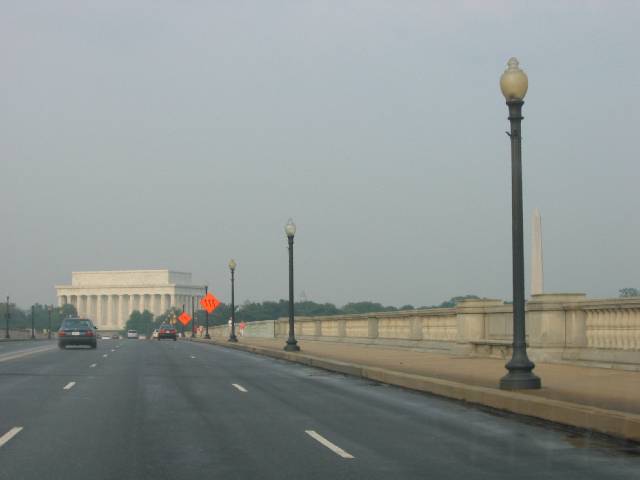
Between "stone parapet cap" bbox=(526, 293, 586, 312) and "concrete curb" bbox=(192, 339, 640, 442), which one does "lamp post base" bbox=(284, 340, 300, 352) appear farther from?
"stone parapet cap" bbox=(526, 293, 586, 312)

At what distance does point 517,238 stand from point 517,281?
0.78m

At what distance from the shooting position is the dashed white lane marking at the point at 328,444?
11430 mm

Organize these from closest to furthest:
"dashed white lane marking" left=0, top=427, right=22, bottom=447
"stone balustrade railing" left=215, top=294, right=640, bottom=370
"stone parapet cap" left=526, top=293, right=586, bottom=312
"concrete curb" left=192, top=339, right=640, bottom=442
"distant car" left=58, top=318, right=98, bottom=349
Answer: "dashed white lane marking" left=0, top=427, right=22, bottom=447
"concrete curb" left=192, top=339, right=640, bottom=442
"stone balustrade railing" left=215, top=294, right=640, bottom=370
"stone parapet cap" left=526, top=293, right=586, bottom=312
"distant car" left=58, top=318, right=98, bottom=349

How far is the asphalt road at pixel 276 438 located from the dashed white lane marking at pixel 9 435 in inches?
0.5

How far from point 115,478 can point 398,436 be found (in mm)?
4671

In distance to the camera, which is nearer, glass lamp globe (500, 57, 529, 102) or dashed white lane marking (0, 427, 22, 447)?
dashed white lane marking (0, 427, 22, 447)

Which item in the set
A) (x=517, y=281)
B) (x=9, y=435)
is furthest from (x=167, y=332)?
(x=9, y=435)

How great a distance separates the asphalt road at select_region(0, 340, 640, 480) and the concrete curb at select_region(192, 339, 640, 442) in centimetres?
31

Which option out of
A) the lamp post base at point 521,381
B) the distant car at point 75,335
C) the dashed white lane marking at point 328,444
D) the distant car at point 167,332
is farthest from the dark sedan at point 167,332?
the dashed white lane marking at point 328,444

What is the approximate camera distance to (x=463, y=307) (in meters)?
29.7

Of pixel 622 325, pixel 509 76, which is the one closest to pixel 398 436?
pixel 509 76

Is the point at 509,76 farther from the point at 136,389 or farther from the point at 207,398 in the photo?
the point at 136,389

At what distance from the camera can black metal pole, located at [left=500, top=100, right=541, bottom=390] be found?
1714 cm

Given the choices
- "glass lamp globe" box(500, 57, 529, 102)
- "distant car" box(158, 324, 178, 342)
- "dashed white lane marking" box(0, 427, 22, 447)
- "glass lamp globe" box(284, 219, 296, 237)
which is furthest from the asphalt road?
"distant car" box(158, 324, 178, 342)
